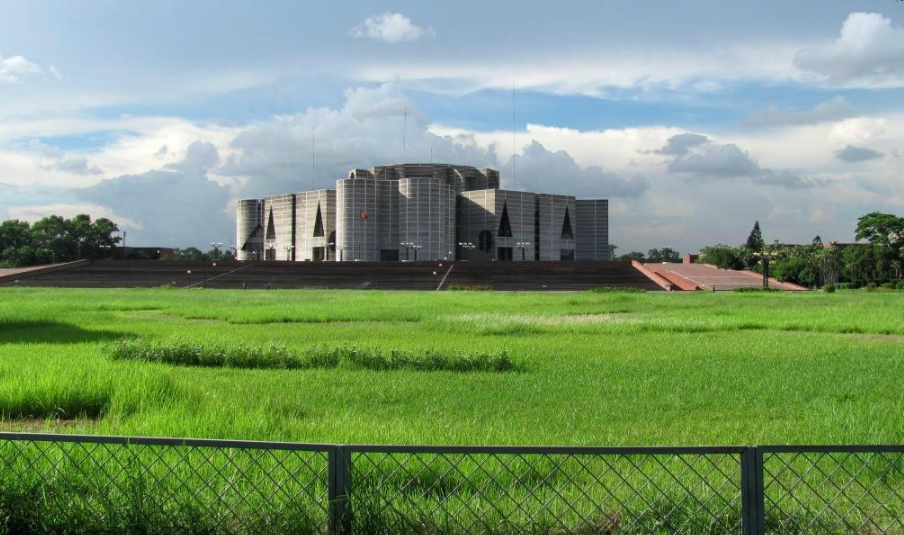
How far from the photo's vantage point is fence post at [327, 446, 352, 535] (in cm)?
321

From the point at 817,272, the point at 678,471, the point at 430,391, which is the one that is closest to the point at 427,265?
the point at 817,272

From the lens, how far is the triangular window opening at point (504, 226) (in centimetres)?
8281

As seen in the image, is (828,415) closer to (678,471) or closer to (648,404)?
(648,404)

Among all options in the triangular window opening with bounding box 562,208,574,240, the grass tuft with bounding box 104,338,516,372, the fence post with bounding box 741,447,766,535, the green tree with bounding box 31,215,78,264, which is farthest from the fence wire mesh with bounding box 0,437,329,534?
the triangular window opening with bounding box 562,208,574,240

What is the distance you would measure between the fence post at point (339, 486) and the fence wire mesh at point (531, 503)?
0.09 meters

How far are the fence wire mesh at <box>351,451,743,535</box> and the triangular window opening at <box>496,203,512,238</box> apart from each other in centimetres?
7847

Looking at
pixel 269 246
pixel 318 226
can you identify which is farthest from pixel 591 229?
pixel 269 246

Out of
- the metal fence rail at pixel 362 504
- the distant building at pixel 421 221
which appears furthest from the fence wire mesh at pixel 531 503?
the distant building at pixel 421 221

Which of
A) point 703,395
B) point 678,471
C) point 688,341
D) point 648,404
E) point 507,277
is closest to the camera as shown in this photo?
point 678,471

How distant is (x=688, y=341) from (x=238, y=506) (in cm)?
1099

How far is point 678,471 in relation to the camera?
Answer: 4754 millimetres

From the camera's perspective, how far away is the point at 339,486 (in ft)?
10.8

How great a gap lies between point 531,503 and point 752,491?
140cm

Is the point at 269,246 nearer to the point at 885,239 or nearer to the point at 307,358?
the point at 885,239
